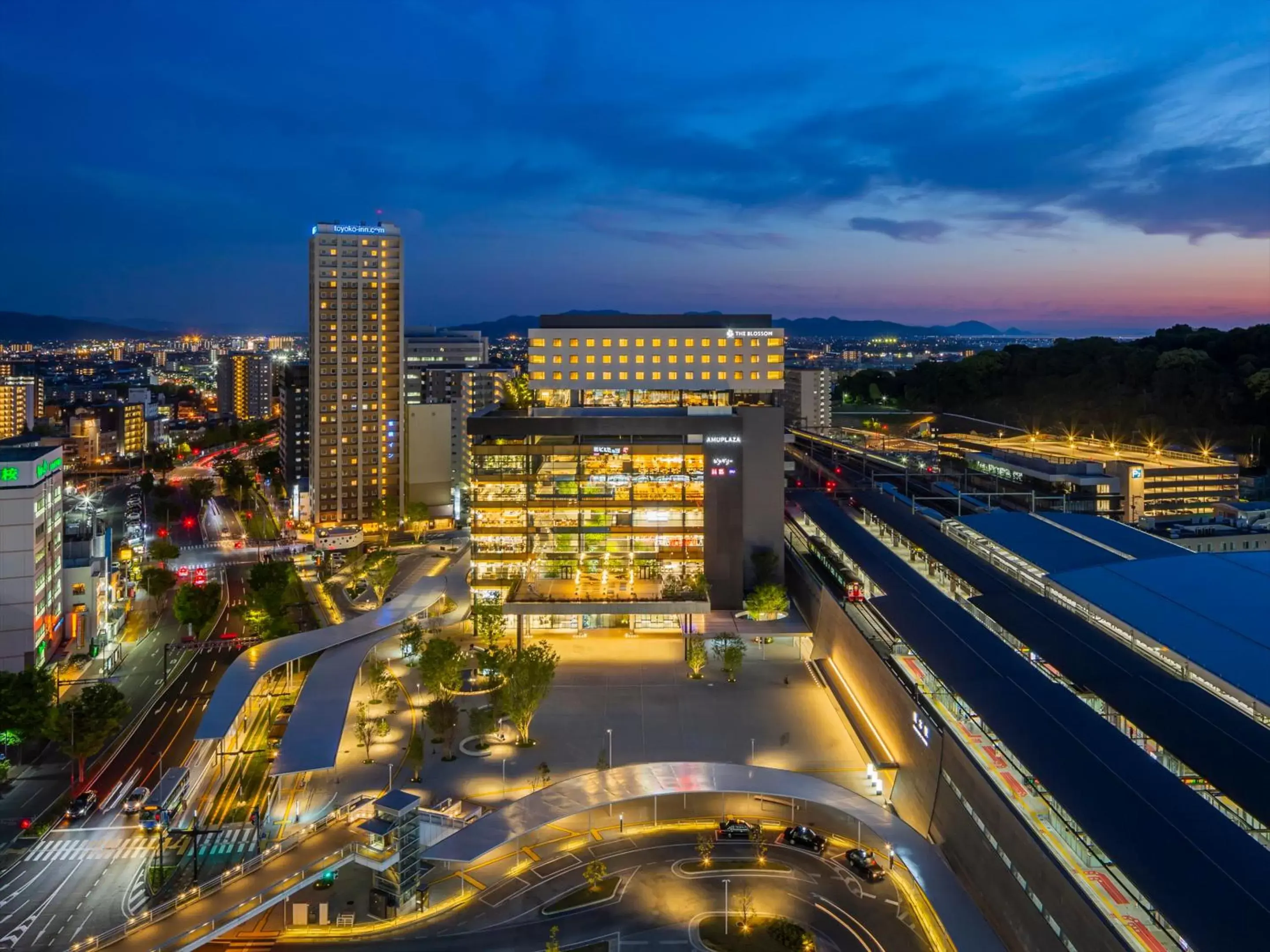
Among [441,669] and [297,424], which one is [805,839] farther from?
[297,424]

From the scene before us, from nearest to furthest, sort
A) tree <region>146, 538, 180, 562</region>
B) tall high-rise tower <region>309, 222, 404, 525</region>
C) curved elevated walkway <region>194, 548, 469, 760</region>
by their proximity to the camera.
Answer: curved elevated walkway <region>194, 548, 469, 760</region> → tree <region>146, 538, 180, 562</region> → tall high-rise tower <region>309, 222, 404, 525</region>

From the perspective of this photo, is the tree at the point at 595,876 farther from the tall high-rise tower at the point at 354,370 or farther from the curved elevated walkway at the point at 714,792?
the tall high-rise tower at the point at 354,370

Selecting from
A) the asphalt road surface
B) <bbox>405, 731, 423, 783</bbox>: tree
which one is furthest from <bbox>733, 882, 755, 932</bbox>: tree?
<bbox>405, 731, 423, 783</bbox>: tree

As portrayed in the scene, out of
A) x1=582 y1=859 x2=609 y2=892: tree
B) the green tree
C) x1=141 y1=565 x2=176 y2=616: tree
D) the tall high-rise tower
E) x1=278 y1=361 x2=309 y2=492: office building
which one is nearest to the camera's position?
x1=582 y1=859 x2=609 y2=892: tree

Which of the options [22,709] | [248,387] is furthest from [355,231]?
[248,387]

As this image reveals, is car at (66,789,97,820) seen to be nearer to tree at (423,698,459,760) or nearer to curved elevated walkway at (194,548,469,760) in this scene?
curved elevated walkway at (194,548,469,760)

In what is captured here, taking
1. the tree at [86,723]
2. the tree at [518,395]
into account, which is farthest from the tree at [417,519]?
the tree at [86,723]
